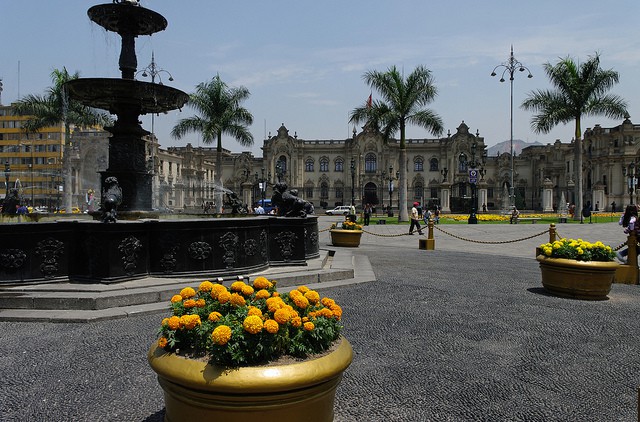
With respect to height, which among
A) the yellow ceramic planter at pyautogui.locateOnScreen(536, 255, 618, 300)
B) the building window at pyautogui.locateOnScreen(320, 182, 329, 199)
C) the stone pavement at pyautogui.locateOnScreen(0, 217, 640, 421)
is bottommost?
the stone pavement at pyautogui.locateOnScreen(0, 217, 640, 421)

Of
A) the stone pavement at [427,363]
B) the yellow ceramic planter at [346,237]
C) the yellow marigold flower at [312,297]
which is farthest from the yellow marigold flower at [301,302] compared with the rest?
the yellow ceramic planter at [346,237]

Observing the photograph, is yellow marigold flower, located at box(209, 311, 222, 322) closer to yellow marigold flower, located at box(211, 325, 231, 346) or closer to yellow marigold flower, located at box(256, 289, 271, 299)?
yellow marigold flower, located at box(211, 325, 231, 346)

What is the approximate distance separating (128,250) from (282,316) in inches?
210

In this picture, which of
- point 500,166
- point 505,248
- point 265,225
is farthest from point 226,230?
point 500,166

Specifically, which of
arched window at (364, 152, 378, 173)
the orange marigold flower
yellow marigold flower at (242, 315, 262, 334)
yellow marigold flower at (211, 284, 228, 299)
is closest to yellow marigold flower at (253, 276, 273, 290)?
yellow marigold flower at (211, 284, 228, 299)

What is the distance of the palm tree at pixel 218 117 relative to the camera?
33.5 m

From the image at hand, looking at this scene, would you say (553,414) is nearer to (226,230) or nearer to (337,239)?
(226,230)

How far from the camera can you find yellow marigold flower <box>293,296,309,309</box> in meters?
3.24

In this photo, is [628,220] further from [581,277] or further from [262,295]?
[262,295]

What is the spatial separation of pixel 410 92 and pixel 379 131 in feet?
13.0

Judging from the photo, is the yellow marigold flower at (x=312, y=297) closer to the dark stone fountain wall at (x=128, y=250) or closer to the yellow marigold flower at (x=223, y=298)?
the yellow marigold flower at (x=223, y=298)

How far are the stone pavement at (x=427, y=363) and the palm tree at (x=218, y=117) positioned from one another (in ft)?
89.8

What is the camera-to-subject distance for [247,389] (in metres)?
2.58

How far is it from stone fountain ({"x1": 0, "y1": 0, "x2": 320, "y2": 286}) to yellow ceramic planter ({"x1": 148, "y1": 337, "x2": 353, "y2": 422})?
5.09 m
